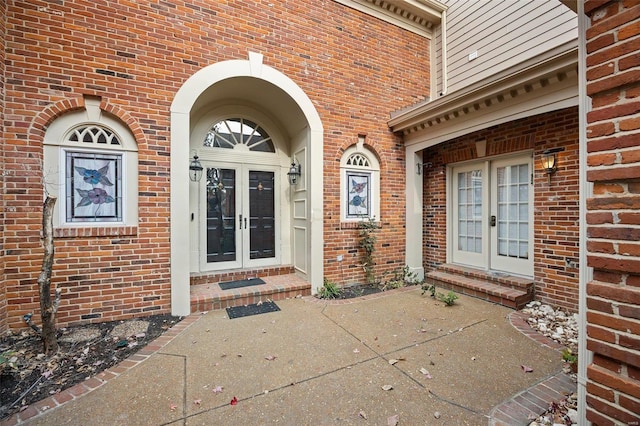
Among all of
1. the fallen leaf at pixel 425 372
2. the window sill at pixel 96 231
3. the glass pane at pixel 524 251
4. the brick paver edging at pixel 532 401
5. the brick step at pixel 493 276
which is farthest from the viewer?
the glass pane at pixel 524 251

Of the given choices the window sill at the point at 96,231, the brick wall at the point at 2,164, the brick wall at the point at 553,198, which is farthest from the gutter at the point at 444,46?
the brick wall at the point at 2,164

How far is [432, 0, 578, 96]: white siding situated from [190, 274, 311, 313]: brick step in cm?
433

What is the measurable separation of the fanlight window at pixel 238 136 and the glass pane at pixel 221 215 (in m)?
0.51

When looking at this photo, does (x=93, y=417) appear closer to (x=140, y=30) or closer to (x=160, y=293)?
(x=160, y=293)

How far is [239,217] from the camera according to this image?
16.3 feet

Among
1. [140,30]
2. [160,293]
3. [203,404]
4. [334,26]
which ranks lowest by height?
[203,404]

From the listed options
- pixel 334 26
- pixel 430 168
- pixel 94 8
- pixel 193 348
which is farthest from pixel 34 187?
pixel 430 168

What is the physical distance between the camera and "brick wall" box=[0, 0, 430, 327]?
3.06 m

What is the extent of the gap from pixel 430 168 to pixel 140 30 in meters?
5.25

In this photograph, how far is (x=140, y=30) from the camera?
11.6 feet

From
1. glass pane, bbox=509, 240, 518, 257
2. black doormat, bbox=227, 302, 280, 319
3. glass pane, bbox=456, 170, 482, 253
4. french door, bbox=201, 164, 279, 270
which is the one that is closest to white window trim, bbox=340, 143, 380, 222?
french door, bbox=201, 164, 279, 270

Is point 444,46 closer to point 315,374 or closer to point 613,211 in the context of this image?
point 613,211

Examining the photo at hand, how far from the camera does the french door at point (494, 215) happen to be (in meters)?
4.31

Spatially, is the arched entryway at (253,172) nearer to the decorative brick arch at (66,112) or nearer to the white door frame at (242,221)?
the white door frame at (242,221)
